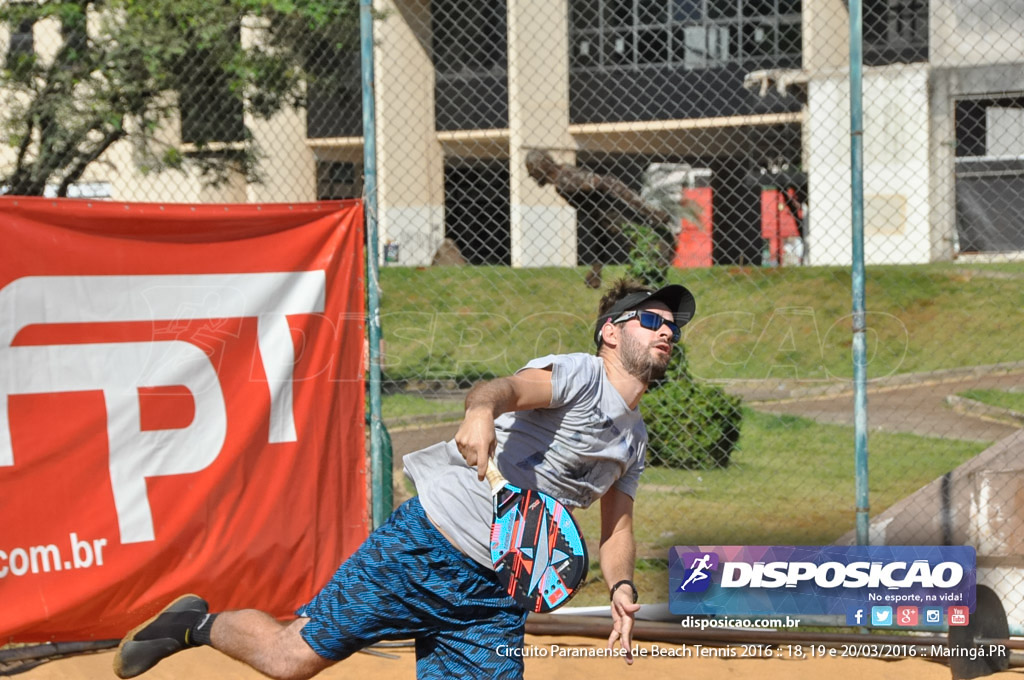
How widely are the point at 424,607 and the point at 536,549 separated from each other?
510mm

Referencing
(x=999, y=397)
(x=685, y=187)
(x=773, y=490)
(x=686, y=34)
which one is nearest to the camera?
(x=773, y=490)

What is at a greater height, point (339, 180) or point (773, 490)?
point (339, 180)

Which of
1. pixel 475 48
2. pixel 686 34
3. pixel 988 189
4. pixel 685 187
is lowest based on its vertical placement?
pixel 988 189

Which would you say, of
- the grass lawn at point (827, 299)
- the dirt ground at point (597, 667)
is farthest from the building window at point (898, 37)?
the dirt ground at point (597, 667)

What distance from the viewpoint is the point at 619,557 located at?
11.6ft

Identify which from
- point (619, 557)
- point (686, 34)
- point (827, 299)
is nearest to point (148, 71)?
point (827, 299)

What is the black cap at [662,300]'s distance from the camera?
11.3ft

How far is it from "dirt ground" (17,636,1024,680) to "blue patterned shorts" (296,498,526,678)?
1721 mm

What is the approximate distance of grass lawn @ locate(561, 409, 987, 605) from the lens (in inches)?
307

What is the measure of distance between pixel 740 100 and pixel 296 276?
19.2 meters

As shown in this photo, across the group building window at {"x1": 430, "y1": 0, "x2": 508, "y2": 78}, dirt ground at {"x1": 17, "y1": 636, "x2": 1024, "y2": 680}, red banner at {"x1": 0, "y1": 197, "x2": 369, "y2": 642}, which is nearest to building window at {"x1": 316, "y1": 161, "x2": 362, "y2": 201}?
building window at {"x1": 430, "y1": 0, "x2": 508, "y2": 78}

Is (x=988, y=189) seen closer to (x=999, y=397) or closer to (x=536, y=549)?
(x=999, y=397)

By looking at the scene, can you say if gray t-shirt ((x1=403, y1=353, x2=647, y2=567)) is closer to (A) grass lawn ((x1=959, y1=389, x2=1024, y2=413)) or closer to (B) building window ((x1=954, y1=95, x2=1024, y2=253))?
(A) grass lawn ((x1=959, y1=389, x2=1024, y2=413))

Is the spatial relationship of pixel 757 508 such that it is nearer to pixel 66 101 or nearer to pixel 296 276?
pixel 296 276
